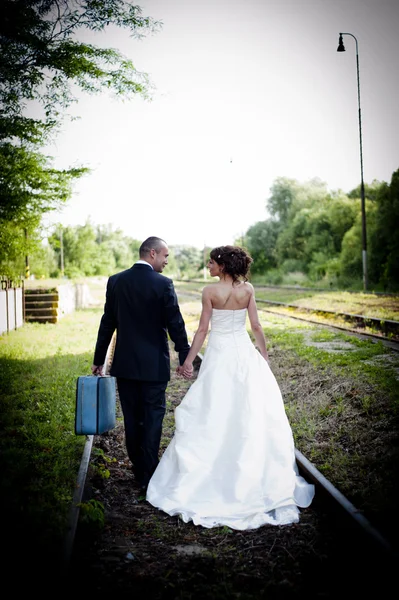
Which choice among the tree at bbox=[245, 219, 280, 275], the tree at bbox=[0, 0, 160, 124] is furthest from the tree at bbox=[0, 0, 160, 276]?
the tree at bbox=[245, 219, 280, 275]

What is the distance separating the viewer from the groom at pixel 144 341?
452cm

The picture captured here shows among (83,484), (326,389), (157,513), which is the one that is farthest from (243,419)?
(326,389)

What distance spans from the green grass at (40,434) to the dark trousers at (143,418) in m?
0.65

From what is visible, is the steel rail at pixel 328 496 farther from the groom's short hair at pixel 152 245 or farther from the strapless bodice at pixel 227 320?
the groom's short hair at pixel 152 245

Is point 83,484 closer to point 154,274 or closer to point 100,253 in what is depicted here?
point 154,274

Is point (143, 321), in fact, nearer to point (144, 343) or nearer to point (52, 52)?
point (144, 343)

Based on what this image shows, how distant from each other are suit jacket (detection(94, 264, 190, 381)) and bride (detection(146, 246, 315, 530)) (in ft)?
0.95

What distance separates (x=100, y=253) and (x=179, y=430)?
209 feet

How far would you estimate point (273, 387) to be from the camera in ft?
15.2

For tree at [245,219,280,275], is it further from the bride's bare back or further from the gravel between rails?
the gravel between rails

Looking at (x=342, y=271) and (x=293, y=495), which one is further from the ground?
(x=342, y=271)

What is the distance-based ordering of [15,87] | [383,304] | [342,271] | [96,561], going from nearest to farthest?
[96,561]
[15,87]
[383,304]
[342,271]

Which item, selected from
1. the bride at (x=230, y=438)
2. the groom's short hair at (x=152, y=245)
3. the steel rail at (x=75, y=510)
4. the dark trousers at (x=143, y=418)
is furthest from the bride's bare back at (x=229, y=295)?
the steel rail at (x=75, y=510)

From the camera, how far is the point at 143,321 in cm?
455
